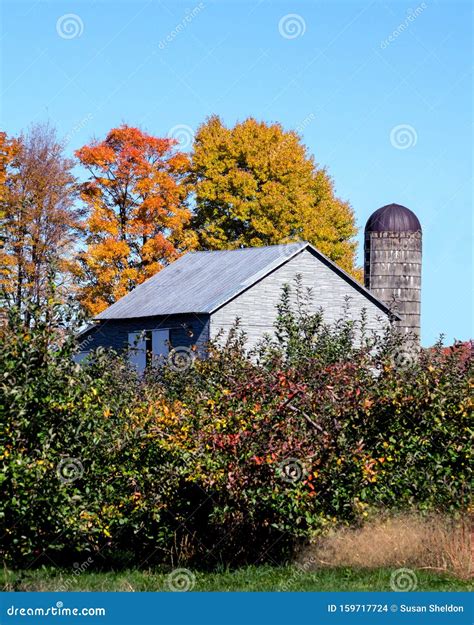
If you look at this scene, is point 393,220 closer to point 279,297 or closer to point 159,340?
point 279,297

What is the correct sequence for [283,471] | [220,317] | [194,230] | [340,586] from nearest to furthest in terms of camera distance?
[340,586], [283,471], [220,317], [194,230]

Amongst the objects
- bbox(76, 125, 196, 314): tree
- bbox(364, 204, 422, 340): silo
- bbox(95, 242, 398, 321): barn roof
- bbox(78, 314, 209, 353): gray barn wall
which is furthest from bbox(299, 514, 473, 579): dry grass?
bbox(76, 125, 196, 314): tree

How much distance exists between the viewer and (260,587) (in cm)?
959

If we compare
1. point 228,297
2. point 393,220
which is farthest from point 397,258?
point 228,297

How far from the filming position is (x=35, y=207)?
151ft

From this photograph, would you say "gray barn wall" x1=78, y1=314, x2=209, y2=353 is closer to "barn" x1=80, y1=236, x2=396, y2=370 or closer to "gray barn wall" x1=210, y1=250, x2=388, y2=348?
"barn" x1=80, y1=236, x2=396, y2=370

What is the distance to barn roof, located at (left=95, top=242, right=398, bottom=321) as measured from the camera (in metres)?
34.9

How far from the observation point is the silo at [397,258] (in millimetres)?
32406

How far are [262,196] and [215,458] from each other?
3933 centimetres

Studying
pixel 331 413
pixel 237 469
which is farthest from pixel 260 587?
pixel 331 413

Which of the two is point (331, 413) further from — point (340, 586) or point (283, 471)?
point (340, 586)

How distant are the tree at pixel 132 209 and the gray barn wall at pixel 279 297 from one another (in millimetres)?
11298

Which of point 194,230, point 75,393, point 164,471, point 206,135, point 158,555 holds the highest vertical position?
point 206,135

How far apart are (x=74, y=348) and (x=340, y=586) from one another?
3683 millimetres
